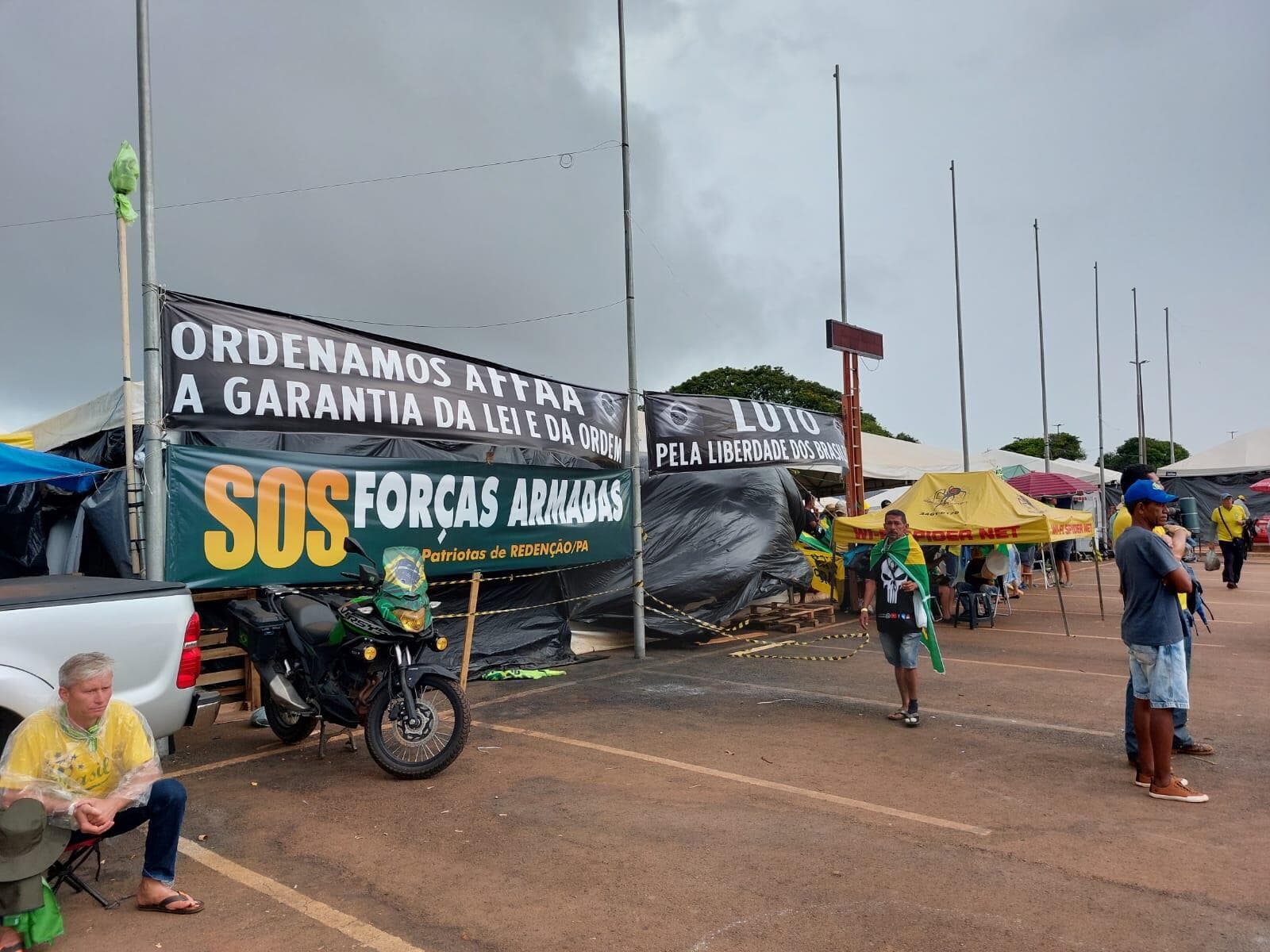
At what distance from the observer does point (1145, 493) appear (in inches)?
222

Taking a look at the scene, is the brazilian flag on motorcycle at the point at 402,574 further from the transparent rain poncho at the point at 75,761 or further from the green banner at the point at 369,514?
the transparent rain poncho at the point at 75,761

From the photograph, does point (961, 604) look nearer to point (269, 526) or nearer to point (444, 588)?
point (444, 588)

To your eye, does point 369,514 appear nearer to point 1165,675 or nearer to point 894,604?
point 894,604

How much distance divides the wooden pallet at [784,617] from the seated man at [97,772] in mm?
10149

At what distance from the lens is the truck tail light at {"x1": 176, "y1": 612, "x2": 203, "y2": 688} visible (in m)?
5.20

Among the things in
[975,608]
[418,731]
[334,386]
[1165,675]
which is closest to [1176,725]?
[1165,675]

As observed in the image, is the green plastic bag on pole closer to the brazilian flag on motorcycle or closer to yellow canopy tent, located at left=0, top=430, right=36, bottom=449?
the brazilian flag on motorcycle

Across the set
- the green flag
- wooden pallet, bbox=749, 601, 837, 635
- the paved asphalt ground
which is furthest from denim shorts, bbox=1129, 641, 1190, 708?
wooden pallet, bbox=749, 601, 837, 635

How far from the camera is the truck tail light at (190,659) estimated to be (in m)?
5.20

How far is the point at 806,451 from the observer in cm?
1409

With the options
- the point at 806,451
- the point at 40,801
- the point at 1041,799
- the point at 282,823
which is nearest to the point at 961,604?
the point at 806,451

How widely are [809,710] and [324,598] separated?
422 centimetres

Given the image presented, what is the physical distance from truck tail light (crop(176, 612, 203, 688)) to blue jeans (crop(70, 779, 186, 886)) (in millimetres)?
1282

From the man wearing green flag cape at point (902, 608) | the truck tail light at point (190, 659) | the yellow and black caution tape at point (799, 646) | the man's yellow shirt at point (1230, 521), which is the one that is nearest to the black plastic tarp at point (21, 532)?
the truck tail light at point (190, 659)
